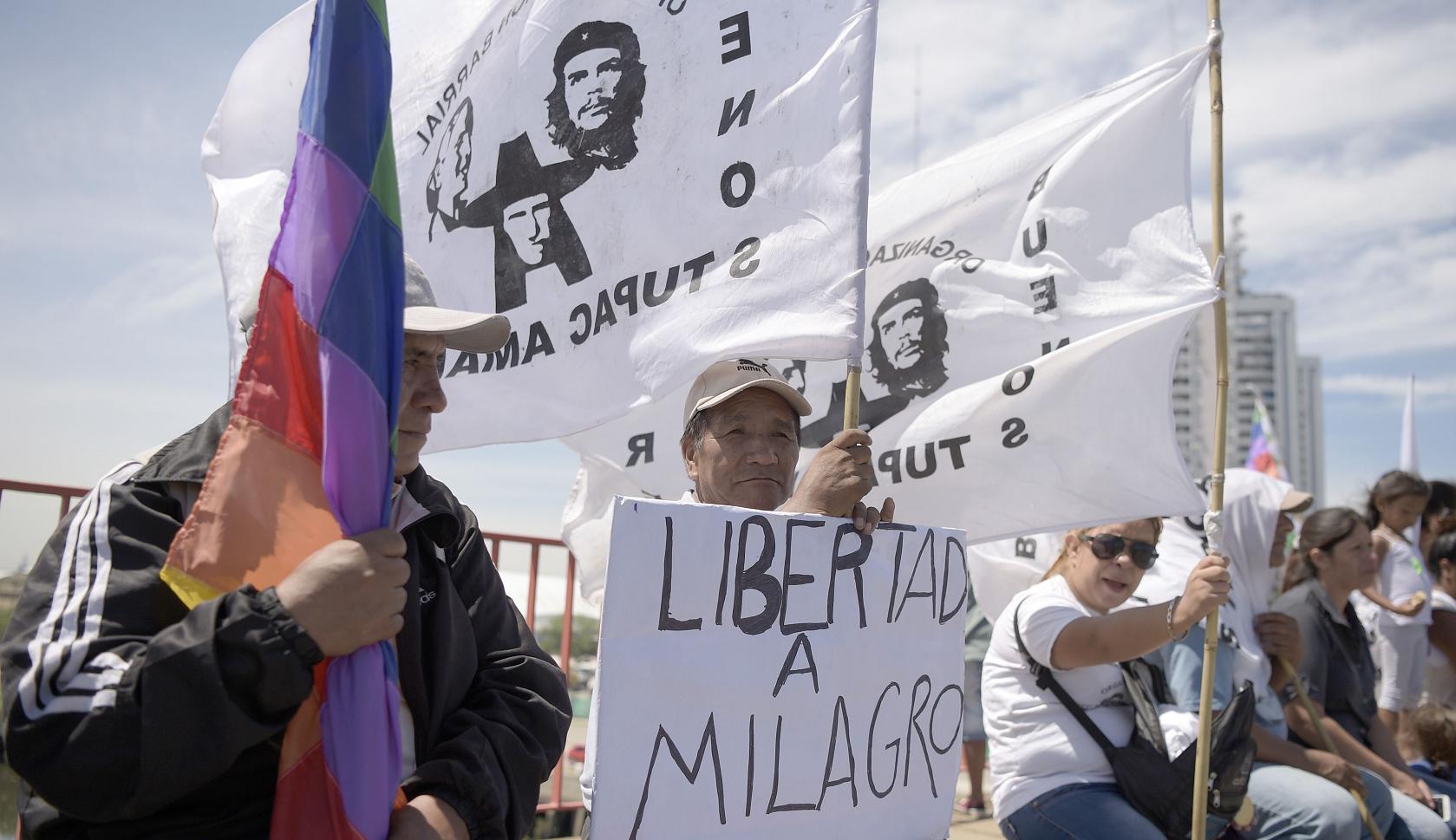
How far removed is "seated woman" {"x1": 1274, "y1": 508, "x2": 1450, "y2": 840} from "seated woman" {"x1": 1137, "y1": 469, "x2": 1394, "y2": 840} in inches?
8.2

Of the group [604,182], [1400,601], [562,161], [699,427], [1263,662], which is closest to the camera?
[699,427]

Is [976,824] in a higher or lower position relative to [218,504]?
lower

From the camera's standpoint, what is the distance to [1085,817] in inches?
130

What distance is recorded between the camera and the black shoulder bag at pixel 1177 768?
3.29 metres

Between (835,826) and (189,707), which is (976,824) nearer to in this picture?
(835,826)

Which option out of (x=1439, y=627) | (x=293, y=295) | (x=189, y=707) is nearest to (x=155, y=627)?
(x=189, y=707)

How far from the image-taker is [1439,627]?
6.72 m

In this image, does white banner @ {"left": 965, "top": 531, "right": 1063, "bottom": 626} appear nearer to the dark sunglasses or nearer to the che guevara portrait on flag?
the dark sunglasses

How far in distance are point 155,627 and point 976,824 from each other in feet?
17.7

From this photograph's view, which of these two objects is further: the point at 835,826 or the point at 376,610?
the point at 835,826

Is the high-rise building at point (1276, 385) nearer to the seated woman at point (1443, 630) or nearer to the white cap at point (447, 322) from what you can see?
the seated woman at point (1443, 630)

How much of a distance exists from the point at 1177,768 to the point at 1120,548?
713 millimetres

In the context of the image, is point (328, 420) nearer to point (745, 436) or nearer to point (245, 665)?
point (245, 665)

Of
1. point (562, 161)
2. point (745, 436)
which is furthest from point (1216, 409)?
point (562, 161)
